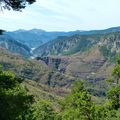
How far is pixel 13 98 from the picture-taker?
101 feet

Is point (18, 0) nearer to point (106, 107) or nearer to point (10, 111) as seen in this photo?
point (10, 111)

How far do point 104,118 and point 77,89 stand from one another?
8459mm

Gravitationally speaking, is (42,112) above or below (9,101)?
below

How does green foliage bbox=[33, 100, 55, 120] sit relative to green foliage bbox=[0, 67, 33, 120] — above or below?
below

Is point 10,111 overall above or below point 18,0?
below

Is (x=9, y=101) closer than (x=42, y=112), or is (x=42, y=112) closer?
(x=9, y=101)

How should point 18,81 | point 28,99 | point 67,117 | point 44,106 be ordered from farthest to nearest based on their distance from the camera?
point 44,106 → point 67,117 → point 28,99 → point 18,81

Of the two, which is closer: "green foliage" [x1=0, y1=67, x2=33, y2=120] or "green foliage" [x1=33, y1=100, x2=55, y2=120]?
"green foliage" [x1=0, y1=67, x2=33, y2=120]

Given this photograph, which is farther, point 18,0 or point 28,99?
point 28,99

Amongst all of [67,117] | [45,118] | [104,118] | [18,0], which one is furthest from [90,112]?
[18,0]

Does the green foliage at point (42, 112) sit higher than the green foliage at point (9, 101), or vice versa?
the green foliage at point (9, 101)

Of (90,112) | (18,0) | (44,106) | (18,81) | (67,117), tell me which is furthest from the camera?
(44,106)

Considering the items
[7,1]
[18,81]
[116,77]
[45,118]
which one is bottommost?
[45,118]

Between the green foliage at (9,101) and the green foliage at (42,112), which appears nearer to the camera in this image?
the green foliage at (9,101)
